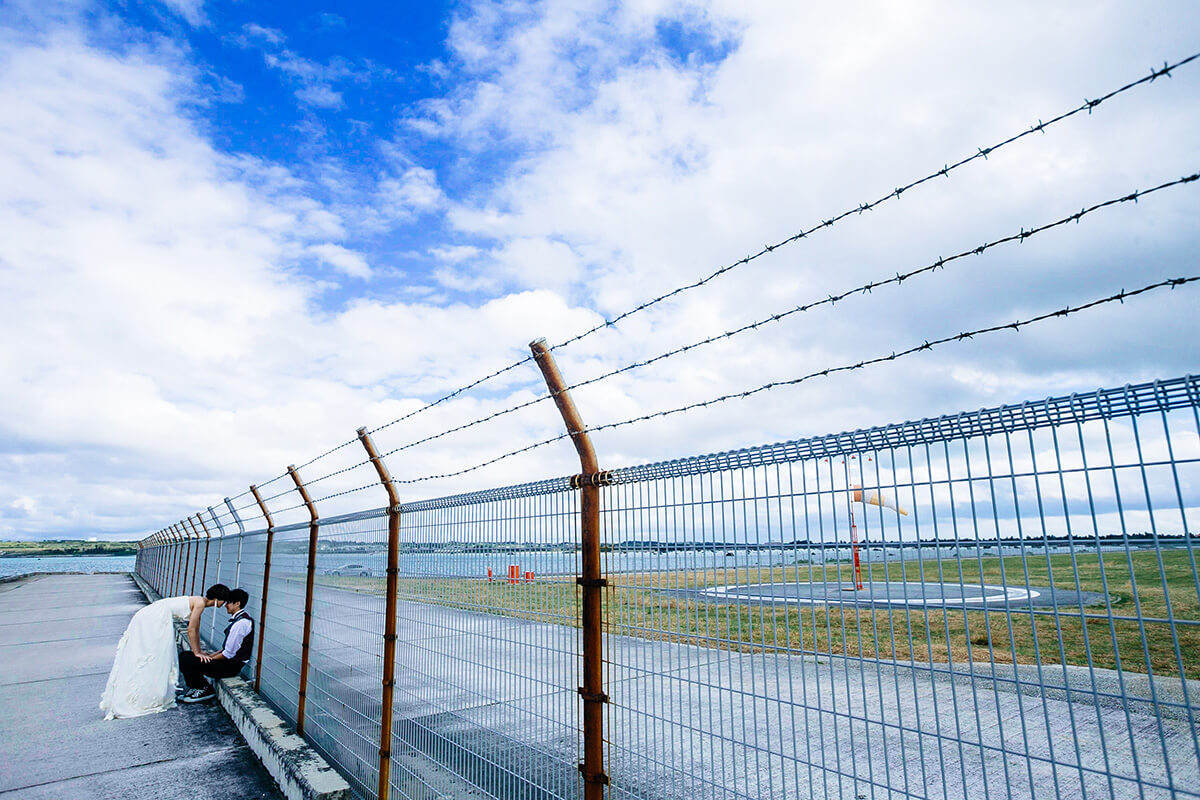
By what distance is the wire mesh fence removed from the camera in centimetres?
176

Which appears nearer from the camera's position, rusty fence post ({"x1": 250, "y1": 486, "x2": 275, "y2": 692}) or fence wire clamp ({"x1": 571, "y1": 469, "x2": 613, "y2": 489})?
fence wire clamp ({"x1": 571, "y1": 469, "x2": 613, "y2": 489})

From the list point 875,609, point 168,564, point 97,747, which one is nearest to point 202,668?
point 97,747

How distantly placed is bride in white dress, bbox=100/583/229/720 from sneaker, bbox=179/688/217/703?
21cm

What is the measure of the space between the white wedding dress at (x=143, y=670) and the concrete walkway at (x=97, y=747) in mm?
166

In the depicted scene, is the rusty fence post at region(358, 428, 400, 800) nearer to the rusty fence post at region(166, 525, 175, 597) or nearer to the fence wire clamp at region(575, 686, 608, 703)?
the fence wire clamp at region(575, 686, 608, 703)

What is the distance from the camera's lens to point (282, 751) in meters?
5.26

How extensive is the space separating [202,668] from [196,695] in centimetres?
32

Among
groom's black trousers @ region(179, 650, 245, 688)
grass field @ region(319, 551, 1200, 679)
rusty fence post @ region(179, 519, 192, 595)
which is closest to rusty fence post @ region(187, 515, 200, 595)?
rusty fence post @ region(179, 519, 192, 595)

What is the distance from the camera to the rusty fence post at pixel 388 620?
4.35 m

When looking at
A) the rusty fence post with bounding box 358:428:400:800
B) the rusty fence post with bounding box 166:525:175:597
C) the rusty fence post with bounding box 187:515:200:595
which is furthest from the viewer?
the rusty fence post with bounding box 166:525:175:597

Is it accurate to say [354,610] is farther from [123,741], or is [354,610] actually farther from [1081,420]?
[1081,420]

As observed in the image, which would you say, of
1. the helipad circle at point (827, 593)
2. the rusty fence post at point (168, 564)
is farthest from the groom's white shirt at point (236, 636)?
the rusty fence post at point (168, 564)

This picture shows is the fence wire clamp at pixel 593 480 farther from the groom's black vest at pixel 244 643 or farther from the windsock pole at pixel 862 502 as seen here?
the groom's black vest at pixel 244 643

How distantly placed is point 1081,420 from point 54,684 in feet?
35.9
